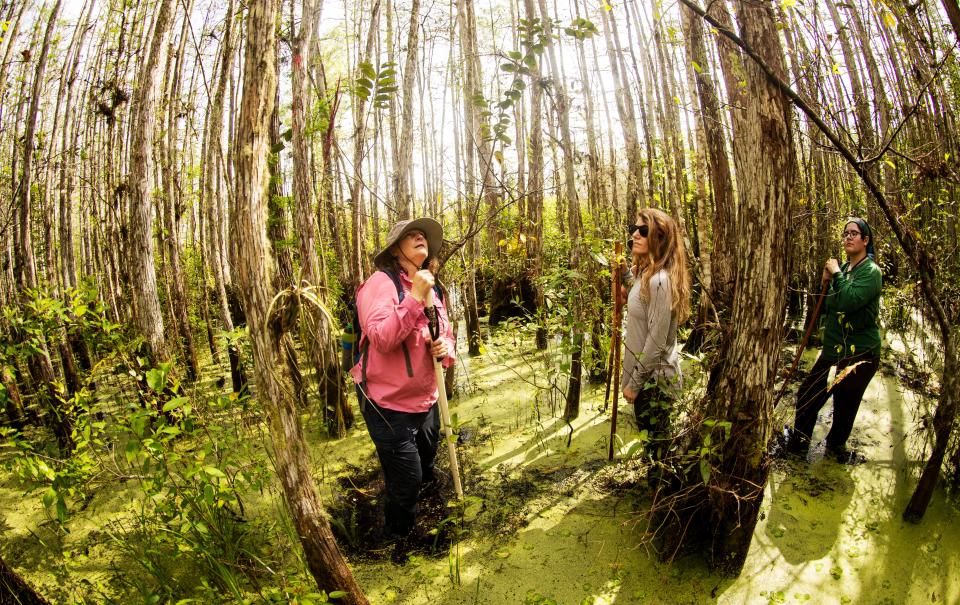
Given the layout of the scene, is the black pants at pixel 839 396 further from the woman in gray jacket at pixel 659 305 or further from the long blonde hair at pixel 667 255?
the long blonde hair at pixel 667 255

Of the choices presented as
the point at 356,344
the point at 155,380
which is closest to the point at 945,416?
the point at 356,344

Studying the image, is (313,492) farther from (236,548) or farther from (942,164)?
(942,164)

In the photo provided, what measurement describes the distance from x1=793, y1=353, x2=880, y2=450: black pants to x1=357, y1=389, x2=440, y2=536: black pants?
225cm

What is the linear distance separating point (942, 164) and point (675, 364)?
1771 millimetres

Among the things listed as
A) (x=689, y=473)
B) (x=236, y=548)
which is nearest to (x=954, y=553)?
(x=689, y=473)

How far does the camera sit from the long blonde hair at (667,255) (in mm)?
2512

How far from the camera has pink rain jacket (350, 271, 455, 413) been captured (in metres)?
2.28

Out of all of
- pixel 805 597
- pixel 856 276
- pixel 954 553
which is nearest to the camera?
pixel 805 597

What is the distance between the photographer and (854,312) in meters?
2.98

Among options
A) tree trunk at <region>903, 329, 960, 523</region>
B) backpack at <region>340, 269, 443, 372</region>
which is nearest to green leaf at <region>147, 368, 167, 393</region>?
backpack at <region>340, 269, 443, 372</region>

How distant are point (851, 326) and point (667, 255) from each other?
1410 mm

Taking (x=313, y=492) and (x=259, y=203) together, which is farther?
(x=313, y=492)

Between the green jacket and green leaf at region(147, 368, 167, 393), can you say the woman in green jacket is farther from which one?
green leaf at region(147, 368, 167, 393)

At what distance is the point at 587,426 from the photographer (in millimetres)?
3896
